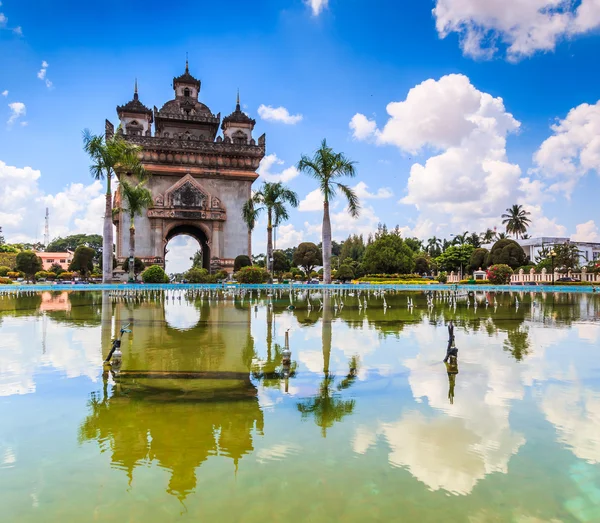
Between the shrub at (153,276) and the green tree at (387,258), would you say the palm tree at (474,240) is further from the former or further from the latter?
the shrub at (153,276)

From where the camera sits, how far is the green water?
15.5 feet

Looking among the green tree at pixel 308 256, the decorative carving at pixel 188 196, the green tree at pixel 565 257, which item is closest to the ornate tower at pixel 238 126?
the decorative carving at pixel 188 196

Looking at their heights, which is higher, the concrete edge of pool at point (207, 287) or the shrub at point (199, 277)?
the shrub at point (199, 277)

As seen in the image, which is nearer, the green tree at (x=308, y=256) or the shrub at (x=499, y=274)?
the shrub at (x=499, y=274)

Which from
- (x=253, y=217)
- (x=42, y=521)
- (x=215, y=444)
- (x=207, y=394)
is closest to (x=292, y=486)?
(x=215, y=444)

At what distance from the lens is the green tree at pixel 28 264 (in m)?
62.1

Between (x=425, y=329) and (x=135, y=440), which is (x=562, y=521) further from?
(x=425, y=329)

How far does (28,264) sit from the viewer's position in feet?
206

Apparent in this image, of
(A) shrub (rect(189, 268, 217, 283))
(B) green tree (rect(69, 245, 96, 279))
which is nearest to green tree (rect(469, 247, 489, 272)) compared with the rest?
(A) shrub (rect(189, 268, 217, 283))

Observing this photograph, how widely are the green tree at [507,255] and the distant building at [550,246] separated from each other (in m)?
23.9

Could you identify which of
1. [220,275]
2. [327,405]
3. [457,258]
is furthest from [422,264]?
[327,405]

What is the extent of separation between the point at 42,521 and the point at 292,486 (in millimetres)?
2380

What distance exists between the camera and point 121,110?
5359 centimetres

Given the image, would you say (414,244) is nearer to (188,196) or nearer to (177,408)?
(188,196)
